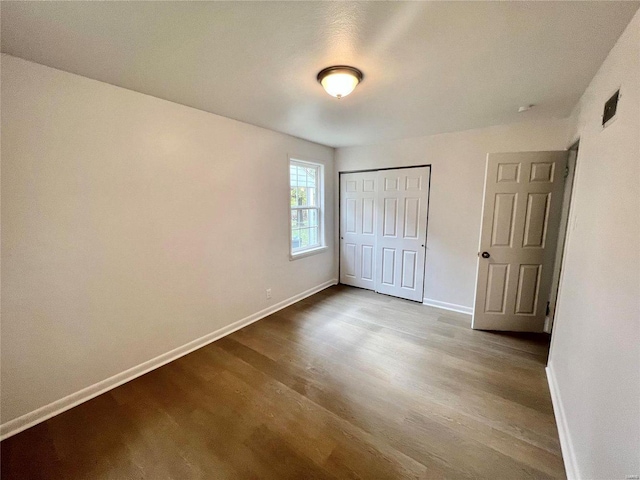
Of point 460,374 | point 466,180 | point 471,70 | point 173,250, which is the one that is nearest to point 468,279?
point 466,180

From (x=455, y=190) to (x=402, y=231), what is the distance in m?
0.91

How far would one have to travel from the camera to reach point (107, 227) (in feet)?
6.39

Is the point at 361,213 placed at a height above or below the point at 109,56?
below

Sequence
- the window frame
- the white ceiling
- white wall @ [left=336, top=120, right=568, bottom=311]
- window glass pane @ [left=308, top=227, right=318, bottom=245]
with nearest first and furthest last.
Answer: the white ceiling → white wall @ [left=336, top=120, right=568, bottom=311] → the window frame → window glass pane @ [left=308, top=227, right=318, bottom=245]

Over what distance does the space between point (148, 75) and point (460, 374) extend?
3.45 m

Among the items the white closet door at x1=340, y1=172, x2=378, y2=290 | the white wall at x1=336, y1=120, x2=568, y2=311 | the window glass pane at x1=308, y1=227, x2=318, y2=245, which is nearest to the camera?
the white wall at x1=336, y1=120, x2=568, y2=311

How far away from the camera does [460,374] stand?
2.18m

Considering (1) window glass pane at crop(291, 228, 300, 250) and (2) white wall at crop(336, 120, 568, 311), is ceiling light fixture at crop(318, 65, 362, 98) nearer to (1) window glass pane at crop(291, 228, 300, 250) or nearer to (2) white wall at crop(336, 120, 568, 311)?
(2) white wall at crop(336, 120, 568, 311)

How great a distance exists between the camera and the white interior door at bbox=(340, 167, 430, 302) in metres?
3.68

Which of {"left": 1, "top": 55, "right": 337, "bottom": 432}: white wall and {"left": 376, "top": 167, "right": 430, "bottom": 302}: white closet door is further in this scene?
{"left": 376, "top": 167, "right": 430, "bottom": 302}: white closet door

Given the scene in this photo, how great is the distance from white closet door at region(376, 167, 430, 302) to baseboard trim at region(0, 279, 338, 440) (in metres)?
2.10

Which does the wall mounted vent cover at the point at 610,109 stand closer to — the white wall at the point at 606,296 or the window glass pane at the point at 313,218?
the white wall at the point at 606,296

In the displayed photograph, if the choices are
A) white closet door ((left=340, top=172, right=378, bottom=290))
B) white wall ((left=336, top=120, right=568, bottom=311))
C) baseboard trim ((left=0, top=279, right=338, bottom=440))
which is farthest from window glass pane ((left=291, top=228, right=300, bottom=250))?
white wall ((left=336, top=120, right=568, bottom=311))

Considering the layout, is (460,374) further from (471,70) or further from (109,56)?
(109,56)
